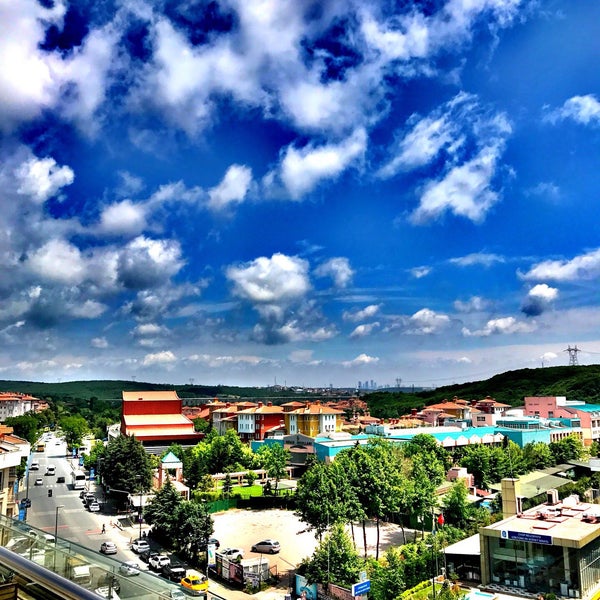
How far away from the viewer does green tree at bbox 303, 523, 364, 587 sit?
58.3 ft

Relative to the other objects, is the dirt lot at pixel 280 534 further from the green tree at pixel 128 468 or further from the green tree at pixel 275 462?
the green tree at pixel 128 468

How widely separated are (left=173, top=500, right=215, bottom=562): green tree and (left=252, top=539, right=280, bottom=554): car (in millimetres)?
2778

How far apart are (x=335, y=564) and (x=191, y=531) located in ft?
21.9

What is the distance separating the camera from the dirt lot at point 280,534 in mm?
23578

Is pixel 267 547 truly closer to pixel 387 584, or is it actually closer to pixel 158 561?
pixel 158 561

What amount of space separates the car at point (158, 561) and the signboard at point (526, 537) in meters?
12.2

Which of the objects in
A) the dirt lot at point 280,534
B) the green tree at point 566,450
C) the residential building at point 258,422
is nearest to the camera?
the dirt lot at point 280,534

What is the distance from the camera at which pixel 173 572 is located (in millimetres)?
20078

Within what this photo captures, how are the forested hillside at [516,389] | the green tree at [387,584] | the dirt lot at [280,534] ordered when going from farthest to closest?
the forested hillside at [516,389] < the dirt lot at [280,534] < the green tree at [387,584]

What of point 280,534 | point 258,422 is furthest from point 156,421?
point 280,534

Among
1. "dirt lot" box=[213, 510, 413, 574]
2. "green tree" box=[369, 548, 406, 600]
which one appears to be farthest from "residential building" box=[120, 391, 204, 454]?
"green tree" box=[369, 548, 406, 600]

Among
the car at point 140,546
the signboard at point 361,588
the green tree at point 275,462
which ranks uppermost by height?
the green tree at point 275,462

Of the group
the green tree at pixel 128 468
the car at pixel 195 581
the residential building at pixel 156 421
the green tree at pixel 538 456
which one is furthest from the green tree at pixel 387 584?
the residential building at pixel 156 421

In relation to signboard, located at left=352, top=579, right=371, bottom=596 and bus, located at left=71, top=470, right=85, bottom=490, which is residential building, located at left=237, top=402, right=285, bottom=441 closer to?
bus, located at left=71, top=470, right=85, bottom=490
